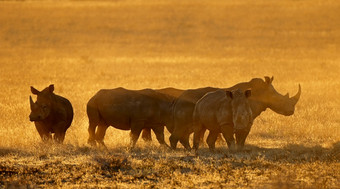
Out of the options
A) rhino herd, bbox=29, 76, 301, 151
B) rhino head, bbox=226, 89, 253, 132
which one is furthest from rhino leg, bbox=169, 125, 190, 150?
rhino head, bbox=226, 89, 253, 132

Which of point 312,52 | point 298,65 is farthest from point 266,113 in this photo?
point 312,52

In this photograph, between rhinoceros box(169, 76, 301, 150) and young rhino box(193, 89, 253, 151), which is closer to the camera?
young rhino box(193, 89, 253, 151)

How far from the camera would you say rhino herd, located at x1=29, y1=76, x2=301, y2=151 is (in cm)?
1251

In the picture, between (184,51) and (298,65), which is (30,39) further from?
(298,65)

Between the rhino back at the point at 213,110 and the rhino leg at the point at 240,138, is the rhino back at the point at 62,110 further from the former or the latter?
the rhino leg at the point at 240,138

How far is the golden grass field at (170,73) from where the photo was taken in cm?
1025

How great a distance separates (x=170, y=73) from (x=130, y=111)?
18.5 meters

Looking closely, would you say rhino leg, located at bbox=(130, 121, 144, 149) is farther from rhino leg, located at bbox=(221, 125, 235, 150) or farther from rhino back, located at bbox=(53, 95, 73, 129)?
rhino leg, located at bbox=(221, 125, 235, 150)

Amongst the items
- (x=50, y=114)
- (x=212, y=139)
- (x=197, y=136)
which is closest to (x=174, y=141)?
(x=197, y=136)

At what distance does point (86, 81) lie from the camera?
28.6 m

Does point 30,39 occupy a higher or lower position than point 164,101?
higher

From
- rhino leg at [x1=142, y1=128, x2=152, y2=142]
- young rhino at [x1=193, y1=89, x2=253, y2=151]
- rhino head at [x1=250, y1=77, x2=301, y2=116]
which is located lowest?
rhino leg at [x1=142, y1=128, x2=152, y2=142]

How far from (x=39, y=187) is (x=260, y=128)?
7294mm

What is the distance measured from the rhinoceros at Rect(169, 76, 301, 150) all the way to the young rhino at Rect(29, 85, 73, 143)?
2013mm
